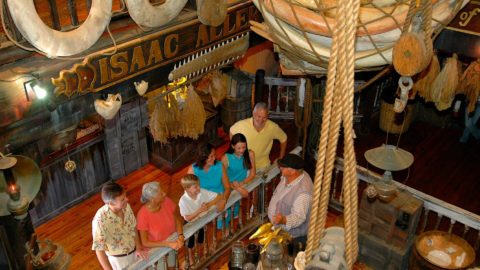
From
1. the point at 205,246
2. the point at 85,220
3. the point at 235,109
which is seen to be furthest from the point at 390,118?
the point at 85,220

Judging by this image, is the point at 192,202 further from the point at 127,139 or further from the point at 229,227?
the point at 127,139

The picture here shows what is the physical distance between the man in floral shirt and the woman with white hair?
124 millimetres

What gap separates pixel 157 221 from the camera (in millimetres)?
4371

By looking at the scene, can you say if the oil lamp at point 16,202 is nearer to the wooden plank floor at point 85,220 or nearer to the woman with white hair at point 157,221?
the woman with white hair at point 157,221

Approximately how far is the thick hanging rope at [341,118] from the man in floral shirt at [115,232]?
9.45ft

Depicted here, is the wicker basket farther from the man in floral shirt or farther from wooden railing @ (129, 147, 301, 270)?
the man in floral shirt

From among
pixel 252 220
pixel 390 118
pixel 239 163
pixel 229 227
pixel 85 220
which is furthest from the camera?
pixel 390 118

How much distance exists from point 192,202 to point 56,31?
202 centimetres

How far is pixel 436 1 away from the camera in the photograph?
2098 mm

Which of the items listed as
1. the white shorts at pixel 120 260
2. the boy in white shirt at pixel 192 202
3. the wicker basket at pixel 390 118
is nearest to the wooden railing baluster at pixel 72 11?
the boy in white shirt at pixel 192 202

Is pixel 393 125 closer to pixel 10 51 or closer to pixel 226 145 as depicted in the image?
pixel 226 145

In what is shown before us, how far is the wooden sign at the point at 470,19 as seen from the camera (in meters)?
4.52

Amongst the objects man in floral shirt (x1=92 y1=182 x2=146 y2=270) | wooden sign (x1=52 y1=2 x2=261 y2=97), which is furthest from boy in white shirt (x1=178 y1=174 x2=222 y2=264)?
wooden sign (x1=52 y1=2 x2=261 y2=97)

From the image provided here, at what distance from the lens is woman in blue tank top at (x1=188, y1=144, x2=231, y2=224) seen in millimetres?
4906
